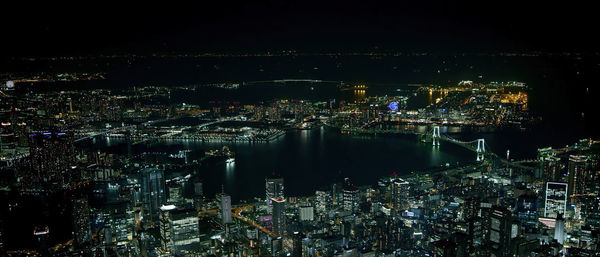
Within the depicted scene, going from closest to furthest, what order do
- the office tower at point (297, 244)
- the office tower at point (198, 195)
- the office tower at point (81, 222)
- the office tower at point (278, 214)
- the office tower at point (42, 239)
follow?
the office tower at point (42, 239) < the office tower at point (81, 222) < the office tower at point (297, 244) < the office tower at point (278, 214) < the office tower at point (198, 195)

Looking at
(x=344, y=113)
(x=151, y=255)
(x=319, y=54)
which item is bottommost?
(x=151, y=255)

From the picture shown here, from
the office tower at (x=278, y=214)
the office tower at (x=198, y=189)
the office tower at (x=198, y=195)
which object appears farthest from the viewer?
the office tower at (x=198, y=189)

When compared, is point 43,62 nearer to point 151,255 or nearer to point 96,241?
point 96,241

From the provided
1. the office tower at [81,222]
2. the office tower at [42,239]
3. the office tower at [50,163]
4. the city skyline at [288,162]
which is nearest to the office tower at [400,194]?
the city skyline at [288,162]

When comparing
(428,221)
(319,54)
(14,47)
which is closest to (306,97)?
(319,54)

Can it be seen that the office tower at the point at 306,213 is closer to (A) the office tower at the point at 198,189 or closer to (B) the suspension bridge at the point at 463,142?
(A) the office tower at the point at 198,189
